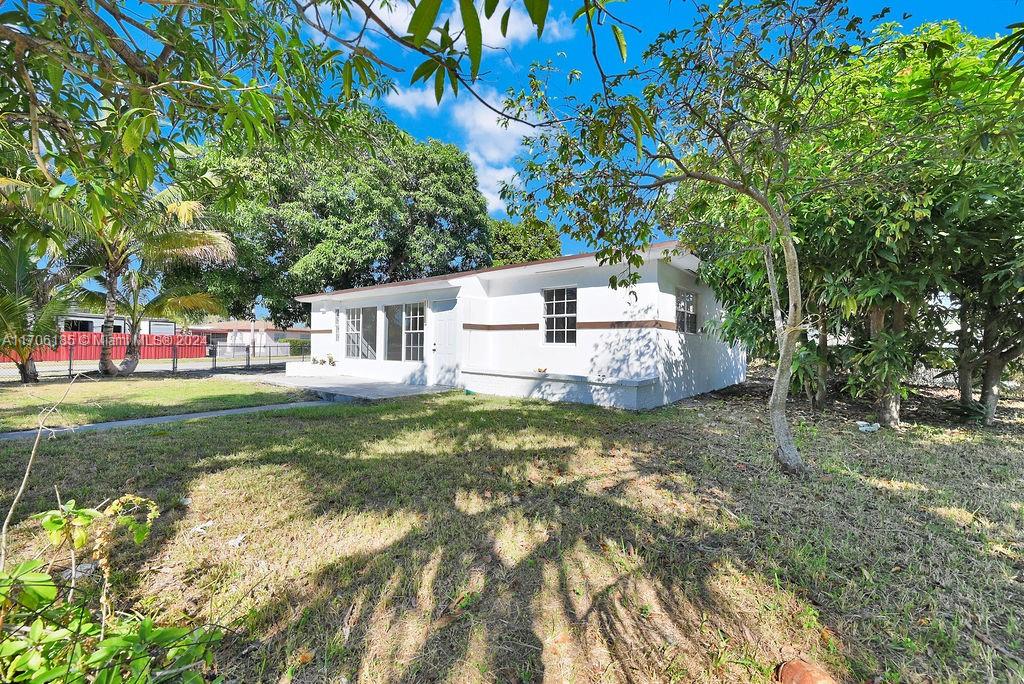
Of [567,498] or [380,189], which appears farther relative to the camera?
[380,189]

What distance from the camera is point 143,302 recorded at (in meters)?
13.1

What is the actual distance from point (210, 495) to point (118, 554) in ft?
2.92

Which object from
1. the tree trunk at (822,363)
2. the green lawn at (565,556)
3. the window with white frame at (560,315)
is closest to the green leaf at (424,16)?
the green lawn at (565,556)

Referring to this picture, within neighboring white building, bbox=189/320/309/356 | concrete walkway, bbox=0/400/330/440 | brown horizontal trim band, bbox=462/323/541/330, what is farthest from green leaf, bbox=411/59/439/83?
neighboring white building, bbox=189/320/309/356

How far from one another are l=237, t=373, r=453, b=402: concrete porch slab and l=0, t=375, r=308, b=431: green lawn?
1.49 feet

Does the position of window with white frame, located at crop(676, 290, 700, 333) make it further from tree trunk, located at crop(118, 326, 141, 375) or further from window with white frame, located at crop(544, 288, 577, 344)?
tree trunk, located at crop(118, 326, 141, 375)

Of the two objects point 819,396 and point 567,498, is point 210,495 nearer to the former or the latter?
point 567,498

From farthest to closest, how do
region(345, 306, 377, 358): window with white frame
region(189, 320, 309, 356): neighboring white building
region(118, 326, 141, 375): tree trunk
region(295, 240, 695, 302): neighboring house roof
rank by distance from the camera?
region(189, 320, 309, 356): neighboring white building
region(345, 306, 377, 358): window with white frame
region(118, 326, 141, 375): tree trunk
region(295, 240, 695, 302): neighboring house roof

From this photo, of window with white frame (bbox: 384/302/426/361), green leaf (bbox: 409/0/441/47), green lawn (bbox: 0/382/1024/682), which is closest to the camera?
green leaf (bbox: 409/0/441/47)

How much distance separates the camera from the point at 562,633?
196 cm

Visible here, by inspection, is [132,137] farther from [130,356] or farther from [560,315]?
[130,356]

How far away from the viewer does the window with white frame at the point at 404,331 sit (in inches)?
480

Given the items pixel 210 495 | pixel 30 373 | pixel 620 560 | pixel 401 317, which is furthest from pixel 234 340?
pixel 620 560

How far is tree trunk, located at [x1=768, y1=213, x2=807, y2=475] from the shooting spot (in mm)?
3836
